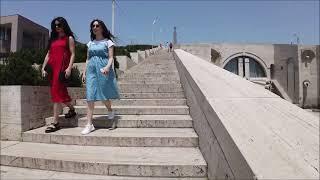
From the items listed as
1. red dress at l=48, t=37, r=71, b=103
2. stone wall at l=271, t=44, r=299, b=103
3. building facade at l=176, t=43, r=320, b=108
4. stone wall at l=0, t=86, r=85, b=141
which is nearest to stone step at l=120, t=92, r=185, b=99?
red dress at l=48, t=37, r=71, b=103

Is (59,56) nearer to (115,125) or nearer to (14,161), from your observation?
(115,125)

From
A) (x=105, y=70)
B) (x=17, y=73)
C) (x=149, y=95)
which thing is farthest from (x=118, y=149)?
(x=149, y=95)

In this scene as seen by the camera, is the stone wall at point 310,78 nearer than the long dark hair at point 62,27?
No

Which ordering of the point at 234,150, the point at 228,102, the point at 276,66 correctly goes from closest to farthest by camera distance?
the point at 234,150
the point at 228,102
the point at 276,66

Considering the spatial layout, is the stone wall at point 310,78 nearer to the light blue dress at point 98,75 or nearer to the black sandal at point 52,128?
the light blue dress at point 98,75

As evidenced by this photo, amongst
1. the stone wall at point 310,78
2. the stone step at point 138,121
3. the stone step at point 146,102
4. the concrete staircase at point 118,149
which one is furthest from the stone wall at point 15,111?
the stone wall at point 310,78

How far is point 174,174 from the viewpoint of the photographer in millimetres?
3543

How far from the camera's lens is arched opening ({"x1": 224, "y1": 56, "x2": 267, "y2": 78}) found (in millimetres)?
48938

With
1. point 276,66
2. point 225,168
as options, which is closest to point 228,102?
point 225,168

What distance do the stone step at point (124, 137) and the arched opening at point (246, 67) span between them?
45.0 m

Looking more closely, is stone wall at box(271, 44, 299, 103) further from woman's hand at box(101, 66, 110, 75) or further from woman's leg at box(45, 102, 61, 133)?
woman's leg at box(45, 102, 61, 133)

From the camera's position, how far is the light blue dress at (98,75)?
5.01 meters

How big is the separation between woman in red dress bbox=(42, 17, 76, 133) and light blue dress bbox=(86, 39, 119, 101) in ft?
1.11

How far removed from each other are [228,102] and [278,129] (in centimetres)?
79
